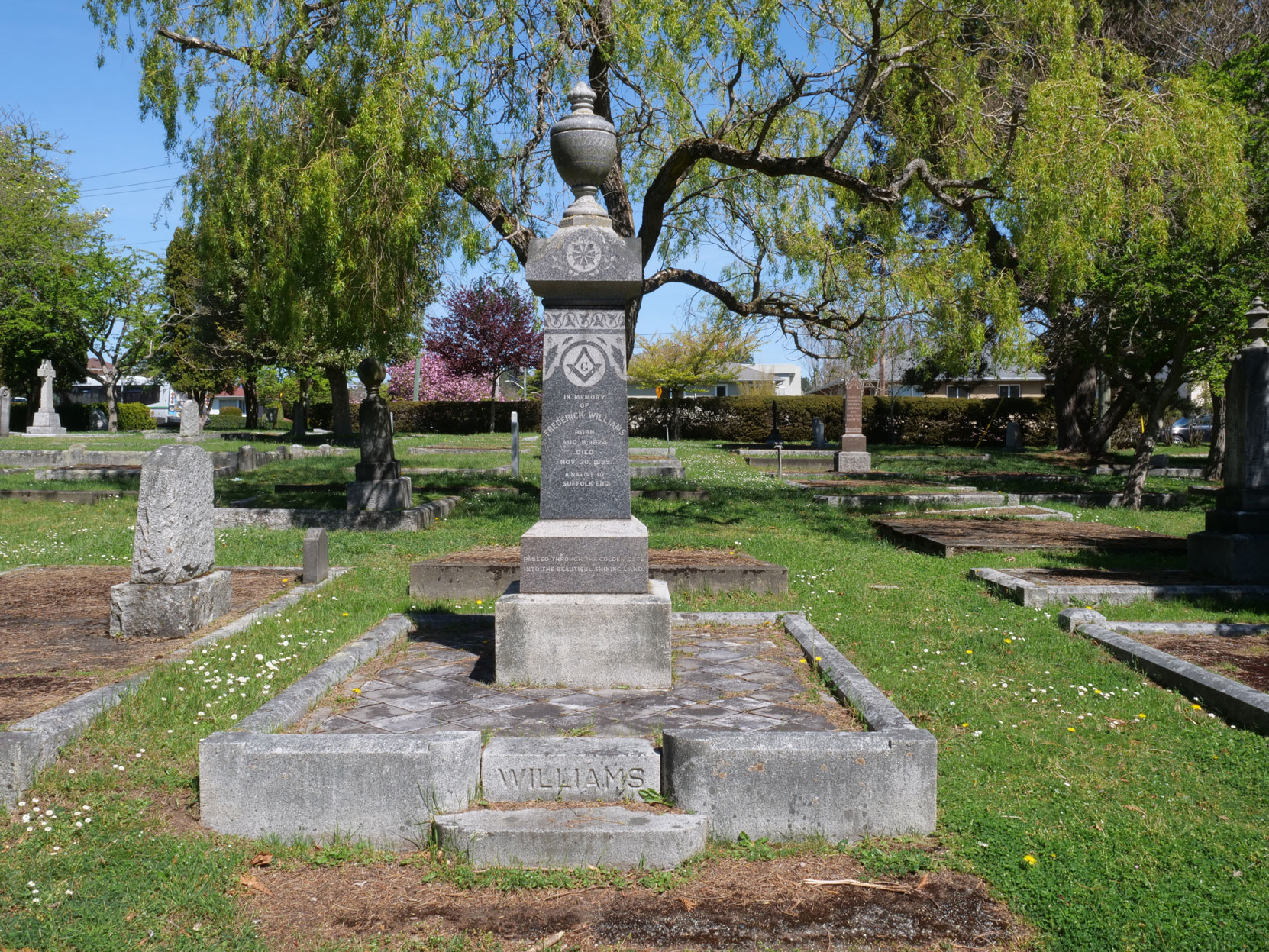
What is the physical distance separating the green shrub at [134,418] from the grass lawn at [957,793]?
4224 centimetres

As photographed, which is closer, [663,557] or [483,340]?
[663,557]

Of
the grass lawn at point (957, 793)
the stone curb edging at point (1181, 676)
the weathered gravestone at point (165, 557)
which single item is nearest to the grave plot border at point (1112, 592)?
the grass lawn at point (957, 793)

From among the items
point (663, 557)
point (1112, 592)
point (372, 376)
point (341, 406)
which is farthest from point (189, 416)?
point (1112, 592)

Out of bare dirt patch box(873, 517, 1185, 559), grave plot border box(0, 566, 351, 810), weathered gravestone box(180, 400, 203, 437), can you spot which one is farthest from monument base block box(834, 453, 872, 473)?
grave plot border box(0, 566, 351, 810)

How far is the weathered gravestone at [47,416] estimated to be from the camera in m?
36.0

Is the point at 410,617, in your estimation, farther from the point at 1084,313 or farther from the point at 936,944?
the point at 1084,313

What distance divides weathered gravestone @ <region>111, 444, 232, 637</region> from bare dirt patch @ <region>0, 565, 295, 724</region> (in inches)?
5.1

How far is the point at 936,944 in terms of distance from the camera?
3369 millimetres

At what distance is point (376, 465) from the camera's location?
44.8 ft

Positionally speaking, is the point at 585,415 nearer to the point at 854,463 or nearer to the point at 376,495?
the point at 376,495

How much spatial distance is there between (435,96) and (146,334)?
33808mm

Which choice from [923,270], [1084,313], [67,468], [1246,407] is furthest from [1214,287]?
[67,468]

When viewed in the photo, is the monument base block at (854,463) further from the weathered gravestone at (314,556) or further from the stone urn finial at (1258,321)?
the weathered gravestone at (314,556)

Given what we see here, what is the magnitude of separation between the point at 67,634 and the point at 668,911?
5.52m
